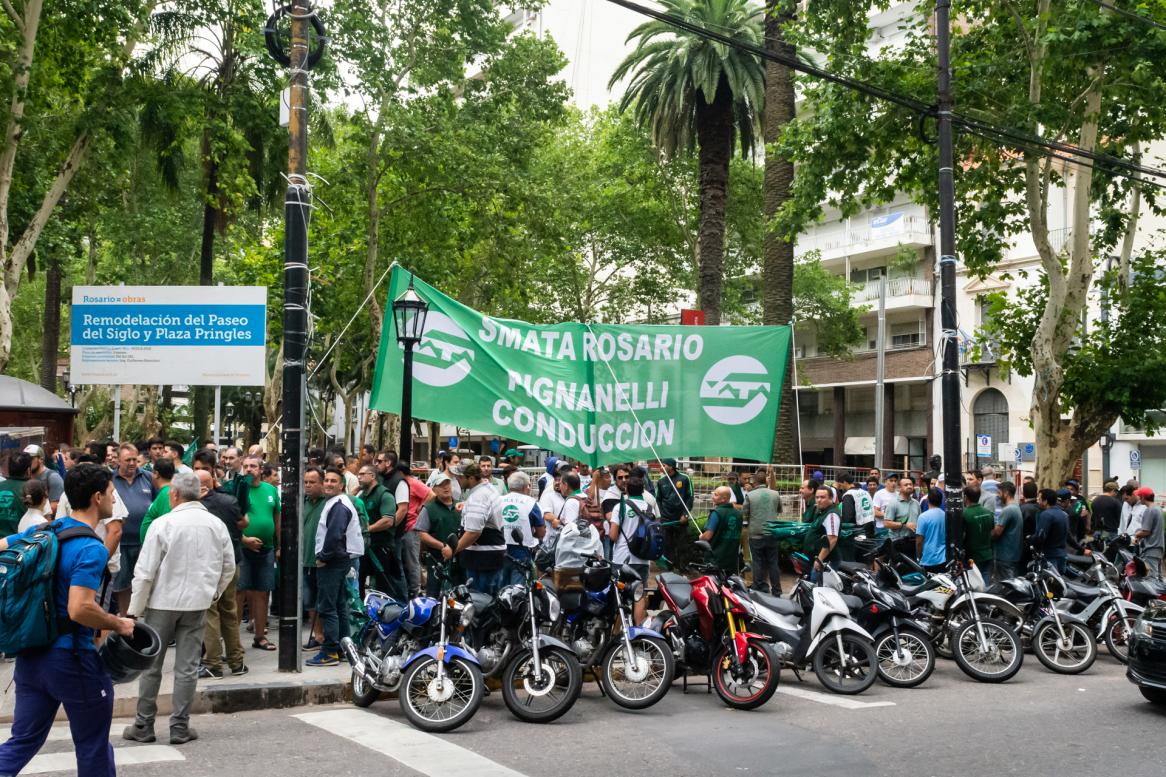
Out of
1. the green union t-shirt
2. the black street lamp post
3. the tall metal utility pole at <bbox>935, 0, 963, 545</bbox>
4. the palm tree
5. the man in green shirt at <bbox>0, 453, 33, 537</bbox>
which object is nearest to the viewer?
the man in green shirt at <bbox>0, 453, 33, 537</bbox>

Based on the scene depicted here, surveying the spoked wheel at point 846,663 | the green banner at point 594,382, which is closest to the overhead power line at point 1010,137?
the green banner at point 594,382

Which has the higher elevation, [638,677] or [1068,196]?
[1068,196]

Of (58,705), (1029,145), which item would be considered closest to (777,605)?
(58,705)

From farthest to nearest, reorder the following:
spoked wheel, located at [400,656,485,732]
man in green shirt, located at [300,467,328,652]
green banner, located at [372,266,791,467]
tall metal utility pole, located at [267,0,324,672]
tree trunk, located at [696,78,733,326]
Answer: tree trunk, located at [696,78,733,326] → green banner, located at [372,266,791,467] → man in green shirt, located at [300,467,328,652] → tall metal utility pole, located at [267,0,324,672] → spoked wheel, located at [400,656,485,732]

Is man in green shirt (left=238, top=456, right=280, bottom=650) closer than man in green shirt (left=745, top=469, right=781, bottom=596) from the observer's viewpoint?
Yes

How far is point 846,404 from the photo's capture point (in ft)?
159

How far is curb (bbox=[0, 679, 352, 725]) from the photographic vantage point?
342 inches

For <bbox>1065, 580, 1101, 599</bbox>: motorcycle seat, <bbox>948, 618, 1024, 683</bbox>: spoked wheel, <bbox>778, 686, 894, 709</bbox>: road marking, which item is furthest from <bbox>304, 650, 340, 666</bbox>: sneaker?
<bbox>1065, 580, 1101, 599</bbox>: motorcycle seat

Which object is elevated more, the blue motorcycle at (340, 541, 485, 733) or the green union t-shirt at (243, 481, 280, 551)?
the green union t-shirt at (243, 481, 280, 551)

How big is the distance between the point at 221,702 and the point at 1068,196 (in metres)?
34.4

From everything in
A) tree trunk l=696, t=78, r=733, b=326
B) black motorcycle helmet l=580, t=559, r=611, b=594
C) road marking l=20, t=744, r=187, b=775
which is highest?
tree trunk l=696, t=78, r=733, b=326

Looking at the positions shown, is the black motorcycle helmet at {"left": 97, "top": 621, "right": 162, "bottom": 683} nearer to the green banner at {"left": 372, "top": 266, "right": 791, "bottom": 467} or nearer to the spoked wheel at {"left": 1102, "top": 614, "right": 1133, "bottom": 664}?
the green banner at {"left": 372, "top": 266, "right": 791, "bottom": 467}

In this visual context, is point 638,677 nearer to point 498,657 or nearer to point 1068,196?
point 498,657

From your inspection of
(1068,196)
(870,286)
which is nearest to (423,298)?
(1068,196)
